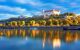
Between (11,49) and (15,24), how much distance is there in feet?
442

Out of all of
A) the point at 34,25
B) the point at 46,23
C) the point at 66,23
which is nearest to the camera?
the point at 66,23

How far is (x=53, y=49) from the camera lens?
26531mm

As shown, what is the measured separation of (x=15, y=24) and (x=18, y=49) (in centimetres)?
13512

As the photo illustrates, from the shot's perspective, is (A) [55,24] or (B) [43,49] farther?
(A) [55,24]

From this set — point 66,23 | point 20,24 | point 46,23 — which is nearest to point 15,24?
point 20,24

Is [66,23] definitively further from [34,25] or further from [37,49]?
[37,49]

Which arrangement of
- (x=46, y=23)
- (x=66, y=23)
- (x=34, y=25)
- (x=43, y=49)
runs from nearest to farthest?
1. (x=43, y=49)
2. (x=66, y=23)
3. (x=46, y=23)
4. (x=34, y=25)

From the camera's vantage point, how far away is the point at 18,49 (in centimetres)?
2664

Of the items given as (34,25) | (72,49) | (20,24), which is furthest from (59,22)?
(72,49)

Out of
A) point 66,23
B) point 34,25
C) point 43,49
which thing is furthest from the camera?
point 34,25

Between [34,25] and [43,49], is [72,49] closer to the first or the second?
[43,49]

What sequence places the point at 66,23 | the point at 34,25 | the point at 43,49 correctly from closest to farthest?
1. the point at 43,49
2. the point at 66,23
3. the point at 34,25

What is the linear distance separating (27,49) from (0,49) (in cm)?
324

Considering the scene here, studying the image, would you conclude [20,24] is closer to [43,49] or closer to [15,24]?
[15,24]
